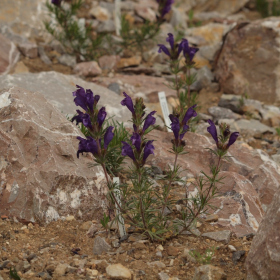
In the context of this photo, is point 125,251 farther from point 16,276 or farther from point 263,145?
point 263,145

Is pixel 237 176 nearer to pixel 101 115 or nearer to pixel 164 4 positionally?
pixel 101 115

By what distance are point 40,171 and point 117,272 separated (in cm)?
122

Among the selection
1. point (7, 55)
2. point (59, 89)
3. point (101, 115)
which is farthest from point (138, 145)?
point (7, 55)

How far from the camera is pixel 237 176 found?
442 centimetres

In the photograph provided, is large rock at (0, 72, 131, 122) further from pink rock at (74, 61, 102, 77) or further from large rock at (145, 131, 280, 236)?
pink rock at (74, 61, 102, 77)

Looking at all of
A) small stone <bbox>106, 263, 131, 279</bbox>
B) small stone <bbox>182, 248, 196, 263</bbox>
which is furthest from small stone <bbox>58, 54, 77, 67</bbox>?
small stone <bbox>106, 263, 131, 279</bbox>

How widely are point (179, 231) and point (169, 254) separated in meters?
0.34

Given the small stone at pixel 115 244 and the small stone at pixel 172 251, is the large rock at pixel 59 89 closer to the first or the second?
the small stone at pixel 115 244

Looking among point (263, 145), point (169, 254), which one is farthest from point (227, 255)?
point (263, 145)

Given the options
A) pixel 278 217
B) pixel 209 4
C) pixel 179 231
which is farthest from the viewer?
pixel 209 4

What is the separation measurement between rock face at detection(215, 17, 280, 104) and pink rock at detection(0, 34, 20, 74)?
3640mm

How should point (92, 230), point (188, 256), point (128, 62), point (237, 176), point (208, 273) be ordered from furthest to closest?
point (128, 62)
point (237, 176)
point (92, 230)
point (188, 256)
point (208, 273)

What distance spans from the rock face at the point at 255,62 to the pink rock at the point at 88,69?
226 cm

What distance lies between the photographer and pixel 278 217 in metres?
2.79
